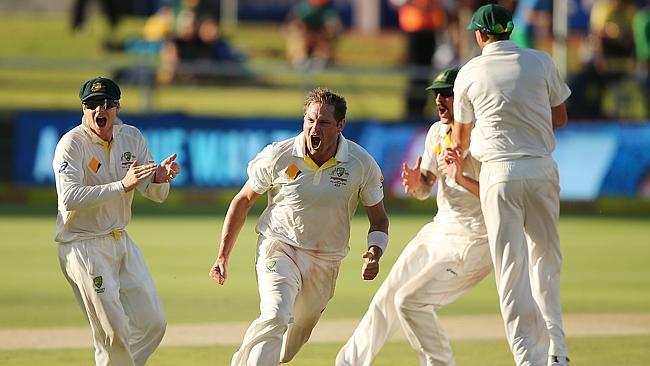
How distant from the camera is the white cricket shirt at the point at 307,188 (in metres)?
8.12

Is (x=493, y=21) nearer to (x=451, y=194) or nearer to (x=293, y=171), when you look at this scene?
(x=451, y=194)

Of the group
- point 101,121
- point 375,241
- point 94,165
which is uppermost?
point 101,121

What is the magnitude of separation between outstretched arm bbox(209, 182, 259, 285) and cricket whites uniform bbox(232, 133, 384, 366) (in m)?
0.08

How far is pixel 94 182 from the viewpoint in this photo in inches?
314

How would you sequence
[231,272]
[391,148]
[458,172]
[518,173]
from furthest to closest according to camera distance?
1. [391,148]
2. [231,272]
3. [458,172]
4. [518,173]

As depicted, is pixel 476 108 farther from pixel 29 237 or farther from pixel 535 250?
pixel 29 237

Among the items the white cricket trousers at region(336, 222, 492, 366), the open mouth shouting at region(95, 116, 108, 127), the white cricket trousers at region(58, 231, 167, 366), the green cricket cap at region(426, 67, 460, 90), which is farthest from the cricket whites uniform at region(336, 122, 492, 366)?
the open mouth shouting at region(95, 116, 108, 127)

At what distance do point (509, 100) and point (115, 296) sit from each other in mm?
2541

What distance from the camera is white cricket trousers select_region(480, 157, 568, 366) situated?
8.03 metres

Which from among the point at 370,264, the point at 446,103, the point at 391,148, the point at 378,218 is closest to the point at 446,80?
the point at 446,103

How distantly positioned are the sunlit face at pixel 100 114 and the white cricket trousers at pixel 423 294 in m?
1.97

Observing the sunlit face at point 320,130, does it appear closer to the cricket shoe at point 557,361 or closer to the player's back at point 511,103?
the player's back at point 511,103

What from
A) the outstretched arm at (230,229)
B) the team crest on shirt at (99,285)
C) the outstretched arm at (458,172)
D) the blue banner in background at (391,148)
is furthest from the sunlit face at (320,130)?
the blue banner in background at (391,148)

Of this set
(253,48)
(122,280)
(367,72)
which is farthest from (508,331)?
(253,48)
